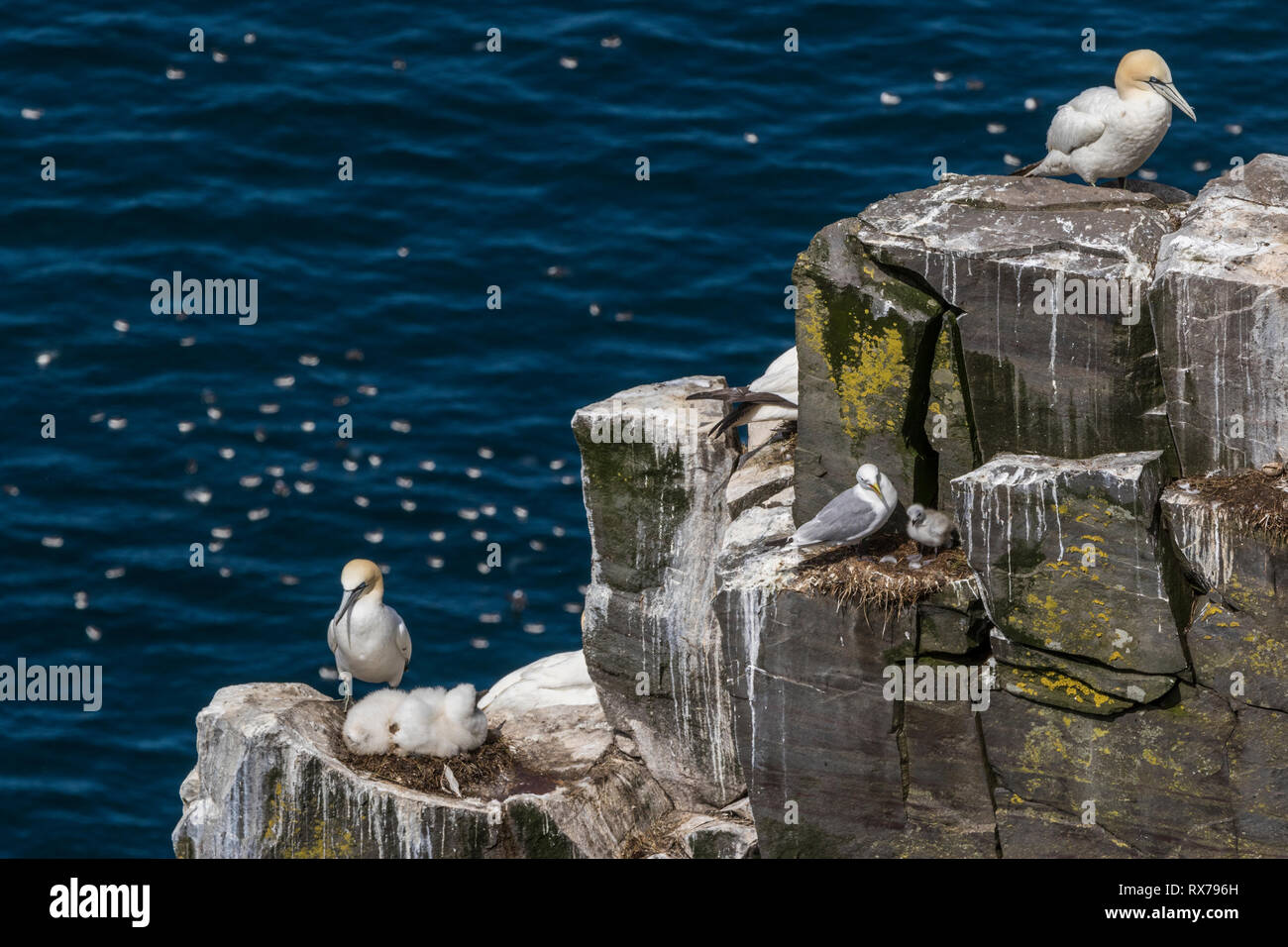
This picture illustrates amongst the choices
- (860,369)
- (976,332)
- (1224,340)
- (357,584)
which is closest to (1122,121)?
(976,332)

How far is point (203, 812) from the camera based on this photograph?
18.0m

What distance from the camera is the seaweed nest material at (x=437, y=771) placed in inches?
700

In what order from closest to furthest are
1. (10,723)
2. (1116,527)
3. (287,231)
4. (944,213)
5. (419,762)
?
(1116,527) < (944,213) < (419,762) < (10,723) < (287,231)

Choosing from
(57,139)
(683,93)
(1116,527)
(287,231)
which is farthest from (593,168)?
(1116,527)

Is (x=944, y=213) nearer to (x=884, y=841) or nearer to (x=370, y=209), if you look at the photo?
(x=884, y=841)

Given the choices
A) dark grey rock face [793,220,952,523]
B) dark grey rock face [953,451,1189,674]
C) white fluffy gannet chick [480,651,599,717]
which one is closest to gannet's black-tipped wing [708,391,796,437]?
dark grey rock face [793,220,952,523]

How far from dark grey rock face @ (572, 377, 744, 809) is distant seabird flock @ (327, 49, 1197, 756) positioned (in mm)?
417

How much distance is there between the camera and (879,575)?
1595 centimetres

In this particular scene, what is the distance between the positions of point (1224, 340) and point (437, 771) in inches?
294

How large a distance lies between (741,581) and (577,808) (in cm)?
294

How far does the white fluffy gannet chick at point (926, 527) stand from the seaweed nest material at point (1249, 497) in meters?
1.80

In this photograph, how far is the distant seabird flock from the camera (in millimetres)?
17094

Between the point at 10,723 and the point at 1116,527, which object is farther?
the point at 10,723

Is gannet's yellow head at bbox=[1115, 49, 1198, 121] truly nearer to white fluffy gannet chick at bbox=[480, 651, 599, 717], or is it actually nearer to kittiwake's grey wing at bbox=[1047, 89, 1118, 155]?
kittiwake's grey wing at bbox=[1047, 89, 1118, 155]
